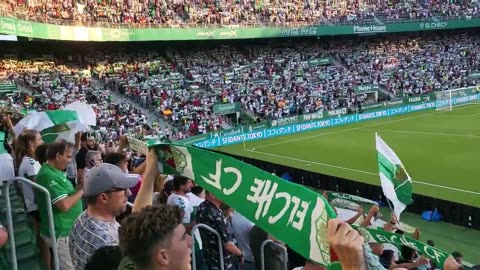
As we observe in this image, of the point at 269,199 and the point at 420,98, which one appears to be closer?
the point at 269,199

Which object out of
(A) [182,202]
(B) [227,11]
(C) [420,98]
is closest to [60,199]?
(A) [182,202]

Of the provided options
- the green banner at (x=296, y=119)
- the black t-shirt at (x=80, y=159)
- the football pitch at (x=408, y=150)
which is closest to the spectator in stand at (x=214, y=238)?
the black t-shirt at (x=80, y=159)

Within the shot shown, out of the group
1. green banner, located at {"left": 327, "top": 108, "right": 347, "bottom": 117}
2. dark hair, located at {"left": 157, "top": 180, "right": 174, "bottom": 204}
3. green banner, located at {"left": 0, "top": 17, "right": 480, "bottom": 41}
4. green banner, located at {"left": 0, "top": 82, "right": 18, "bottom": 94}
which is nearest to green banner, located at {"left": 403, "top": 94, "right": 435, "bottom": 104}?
green banner, located at {"left": 327, "top": 108, "right": 347, "bottom": 117}

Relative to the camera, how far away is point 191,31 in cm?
3894

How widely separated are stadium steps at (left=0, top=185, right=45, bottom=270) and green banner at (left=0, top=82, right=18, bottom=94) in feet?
77.9

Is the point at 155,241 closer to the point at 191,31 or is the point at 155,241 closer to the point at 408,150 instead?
the point at 408,150

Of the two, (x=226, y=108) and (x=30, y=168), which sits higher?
(x=30, y=168)

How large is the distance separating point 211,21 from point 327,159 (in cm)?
1913

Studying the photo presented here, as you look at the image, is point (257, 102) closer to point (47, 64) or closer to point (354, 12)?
point (47, 64)

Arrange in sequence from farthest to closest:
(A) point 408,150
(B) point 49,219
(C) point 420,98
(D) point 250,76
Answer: (D) point 250,76, (C) point 420,98, (A) point 408,150, (B) point 49,219

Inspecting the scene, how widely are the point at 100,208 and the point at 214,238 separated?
4.22 ft

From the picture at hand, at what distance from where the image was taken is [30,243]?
5.12m

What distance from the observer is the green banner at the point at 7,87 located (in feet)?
90.1

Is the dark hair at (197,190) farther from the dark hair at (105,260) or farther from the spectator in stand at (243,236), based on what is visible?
the dark hair at (105,260)
